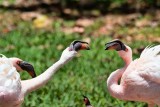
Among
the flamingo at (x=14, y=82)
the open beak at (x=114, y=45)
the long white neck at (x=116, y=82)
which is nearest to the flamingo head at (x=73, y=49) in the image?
the flamingo at (x=14, y=82)

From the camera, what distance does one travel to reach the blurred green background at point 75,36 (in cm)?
611

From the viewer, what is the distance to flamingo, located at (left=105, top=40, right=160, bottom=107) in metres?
4.42

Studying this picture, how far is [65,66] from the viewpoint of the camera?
7.03m

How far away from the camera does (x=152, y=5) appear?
9.94 meters

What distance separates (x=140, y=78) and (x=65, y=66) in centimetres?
264

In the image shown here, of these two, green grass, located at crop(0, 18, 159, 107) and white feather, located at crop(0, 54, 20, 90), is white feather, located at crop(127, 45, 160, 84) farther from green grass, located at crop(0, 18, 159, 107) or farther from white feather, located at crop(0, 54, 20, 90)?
green grass, located at crop(0, 18, 159, 107)

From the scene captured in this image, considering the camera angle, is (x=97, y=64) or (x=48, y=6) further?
(x=48, y=6)

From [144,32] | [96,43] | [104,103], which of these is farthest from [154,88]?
[144,32]

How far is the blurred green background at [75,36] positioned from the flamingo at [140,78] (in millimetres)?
1143

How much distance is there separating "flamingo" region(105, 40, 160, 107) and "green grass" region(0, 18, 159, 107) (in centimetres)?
111

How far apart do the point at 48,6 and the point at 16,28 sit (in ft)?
4.75

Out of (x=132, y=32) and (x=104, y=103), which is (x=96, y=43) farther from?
(x=104, y=103)

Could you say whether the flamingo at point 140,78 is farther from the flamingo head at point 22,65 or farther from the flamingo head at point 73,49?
the flamingo head at point 22,65

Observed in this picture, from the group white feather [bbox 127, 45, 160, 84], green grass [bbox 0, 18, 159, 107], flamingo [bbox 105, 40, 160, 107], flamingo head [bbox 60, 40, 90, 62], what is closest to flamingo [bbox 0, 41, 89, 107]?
flamingo head [bbox 60, 40, 90, 62]
